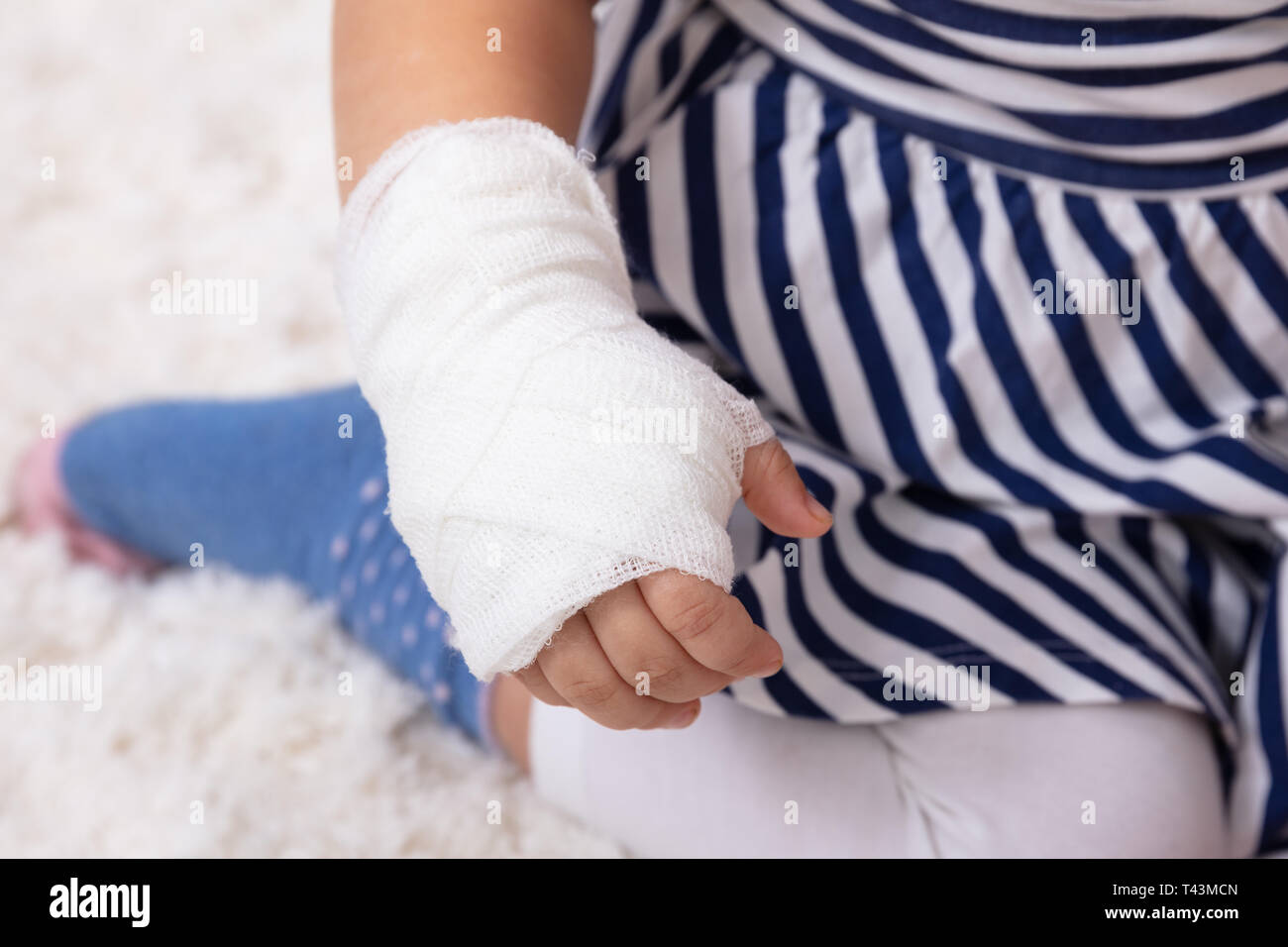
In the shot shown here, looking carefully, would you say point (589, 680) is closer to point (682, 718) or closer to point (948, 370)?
point (682, 718)

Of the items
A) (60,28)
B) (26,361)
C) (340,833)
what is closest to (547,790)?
(340,833)

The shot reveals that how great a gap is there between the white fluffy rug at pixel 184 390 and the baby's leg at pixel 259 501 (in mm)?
21

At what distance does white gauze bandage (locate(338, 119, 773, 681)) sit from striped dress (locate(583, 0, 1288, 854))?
15cm

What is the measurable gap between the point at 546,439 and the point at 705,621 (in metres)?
0.08

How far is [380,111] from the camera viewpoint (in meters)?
0.48

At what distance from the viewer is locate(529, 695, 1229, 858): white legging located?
1.88 feet

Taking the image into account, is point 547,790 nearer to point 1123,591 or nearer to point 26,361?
point 1123,591

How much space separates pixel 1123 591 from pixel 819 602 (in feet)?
0.53
